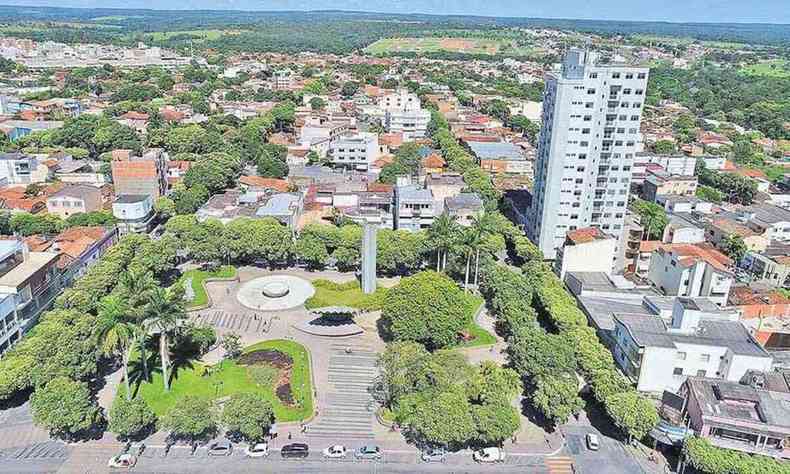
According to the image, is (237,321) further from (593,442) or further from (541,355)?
(593,442)

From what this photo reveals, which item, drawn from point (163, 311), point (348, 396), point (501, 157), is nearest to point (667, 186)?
point (501, 157)

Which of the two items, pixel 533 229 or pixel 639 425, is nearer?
pixel 639 425

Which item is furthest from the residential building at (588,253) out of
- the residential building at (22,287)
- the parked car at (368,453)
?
the residential building at (22,287)

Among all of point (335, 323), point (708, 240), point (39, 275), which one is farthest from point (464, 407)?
point (708, 240)

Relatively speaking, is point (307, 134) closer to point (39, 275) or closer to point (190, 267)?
point (190, 267)

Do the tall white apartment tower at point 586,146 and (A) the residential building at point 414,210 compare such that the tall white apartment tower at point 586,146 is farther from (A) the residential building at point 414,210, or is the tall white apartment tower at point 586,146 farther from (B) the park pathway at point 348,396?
(B) the park pathway at point 348,396
